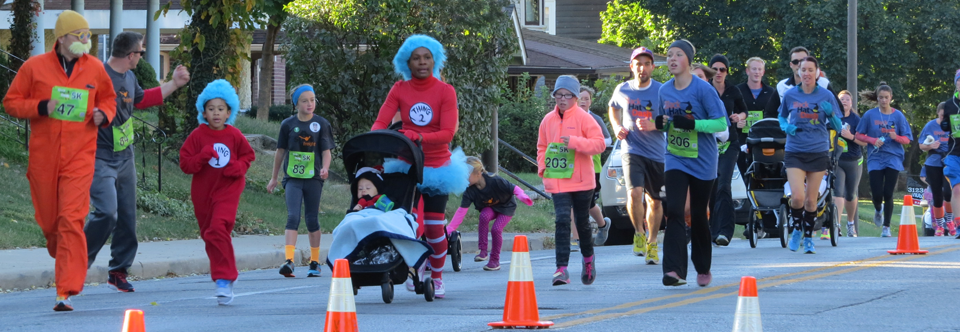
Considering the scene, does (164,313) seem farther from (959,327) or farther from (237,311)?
(959,327)

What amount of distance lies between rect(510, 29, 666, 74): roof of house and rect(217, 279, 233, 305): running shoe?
2865 centimetres

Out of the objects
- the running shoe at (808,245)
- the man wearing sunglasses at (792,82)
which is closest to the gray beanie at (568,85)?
the man wearing sunglasses at (792,82)

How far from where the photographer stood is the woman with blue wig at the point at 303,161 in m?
12.0

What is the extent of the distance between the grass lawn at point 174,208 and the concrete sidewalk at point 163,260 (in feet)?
1.92

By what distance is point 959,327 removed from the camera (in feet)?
23.1

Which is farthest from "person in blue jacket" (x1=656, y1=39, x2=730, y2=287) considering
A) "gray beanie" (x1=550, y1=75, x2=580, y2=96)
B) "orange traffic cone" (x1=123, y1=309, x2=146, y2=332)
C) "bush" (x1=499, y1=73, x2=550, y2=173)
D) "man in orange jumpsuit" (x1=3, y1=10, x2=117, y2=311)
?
"bush" (x1=499, y1=73, x2=550, y2=173)

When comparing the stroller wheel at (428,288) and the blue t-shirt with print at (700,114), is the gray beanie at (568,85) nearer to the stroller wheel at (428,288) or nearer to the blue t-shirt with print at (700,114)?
the blue t-shirt with print at (700,114)

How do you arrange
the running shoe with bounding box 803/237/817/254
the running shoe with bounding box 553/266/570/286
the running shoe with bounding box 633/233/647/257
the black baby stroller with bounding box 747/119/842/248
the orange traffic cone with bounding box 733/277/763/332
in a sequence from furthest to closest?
1. the black baby stroller with bounding box 747/119/842/248
2. the running shoe with bounding box 803/237/817/254
3. the running shoe with bounding box 633/233/647/257
4. the running shoe with bounding box 553/266/570/286
5. the orange traffic cone with bounding box 733/277/763/332

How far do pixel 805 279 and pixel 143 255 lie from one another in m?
6.65

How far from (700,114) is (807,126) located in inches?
160

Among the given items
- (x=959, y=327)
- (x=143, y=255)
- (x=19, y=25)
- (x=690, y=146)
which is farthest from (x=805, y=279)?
(x=19, y=25)

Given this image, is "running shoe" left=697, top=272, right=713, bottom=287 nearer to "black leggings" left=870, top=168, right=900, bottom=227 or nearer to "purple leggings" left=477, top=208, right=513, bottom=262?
"purple leggings" left=477, top=208, right=513, bottom=262

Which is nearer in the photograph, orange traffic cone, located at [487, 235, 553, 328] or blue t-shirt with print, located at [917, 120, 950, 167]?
orange traffic cone, located at [487, 235, 553, 328]

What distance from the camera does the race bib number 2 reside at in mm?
8242
